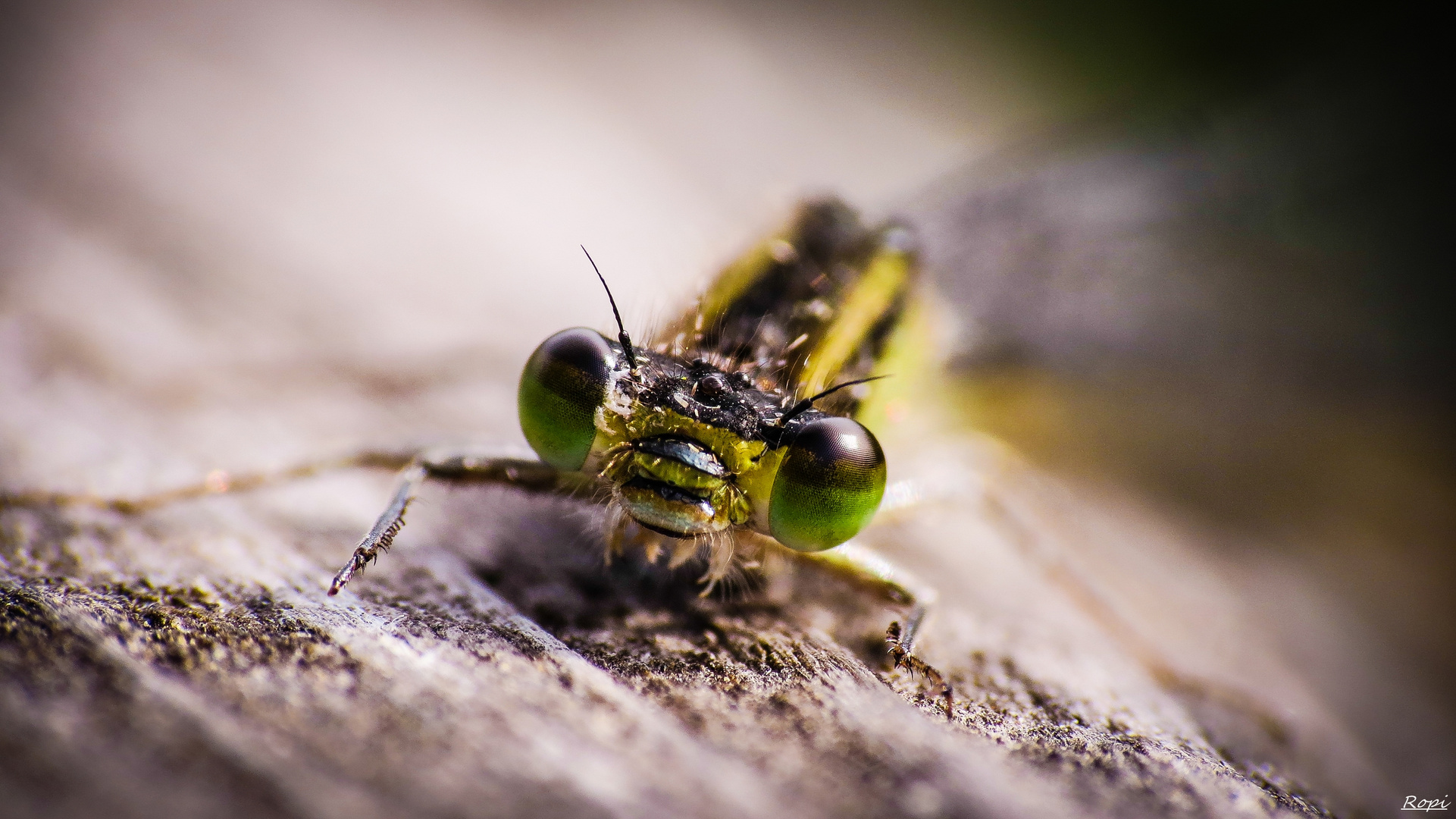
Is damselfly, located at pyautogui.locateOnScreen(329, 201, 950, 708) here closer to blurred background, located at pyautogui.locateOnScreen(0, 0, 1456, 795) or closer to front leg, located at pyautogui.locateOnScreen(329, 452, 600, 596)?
front leg, located at pyautogui.locateOnScreen(329, 452, 600, 596)

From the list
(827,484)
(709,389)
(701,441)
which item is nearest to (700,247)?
(709,389)

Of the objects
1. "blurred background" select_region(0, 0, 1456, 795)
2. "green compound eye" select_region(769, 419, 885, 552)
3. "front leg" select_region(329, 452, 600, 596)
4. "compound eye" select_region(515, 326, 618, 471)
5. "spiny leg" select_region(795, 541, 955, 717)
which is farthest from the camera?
"blurred background" select_region(0, 0, 1456, 795)

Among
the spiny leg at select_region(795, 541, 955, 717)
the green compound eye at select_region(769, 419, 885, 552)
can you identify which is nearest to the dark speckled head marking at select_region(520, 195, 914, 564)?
the green compound eye at select_region(769, 419, 885, 552)

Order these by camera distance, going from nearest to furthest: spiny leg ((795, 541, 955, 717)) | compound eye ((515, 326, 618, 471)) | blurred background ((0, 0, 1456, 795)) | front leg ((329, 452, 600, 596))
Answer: spiny leg ((795, 541, 955, 717)) → compound eye ((515, 326, 618, 471)) → front leg ((329, 452, 600, 596)) → blurred background ((0, 0, 1456, 795))

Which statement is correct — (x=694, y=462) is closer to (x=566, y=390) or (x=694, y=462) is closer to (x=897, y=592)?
(x=566, y=390)

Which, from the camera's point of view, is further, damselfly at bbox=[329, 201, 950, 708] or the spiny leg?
damselfly at bbox=[329, 201, 950, 708]

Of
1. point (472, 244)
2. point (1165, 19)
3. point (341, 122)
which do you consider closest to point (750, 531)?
point (472, 244)
